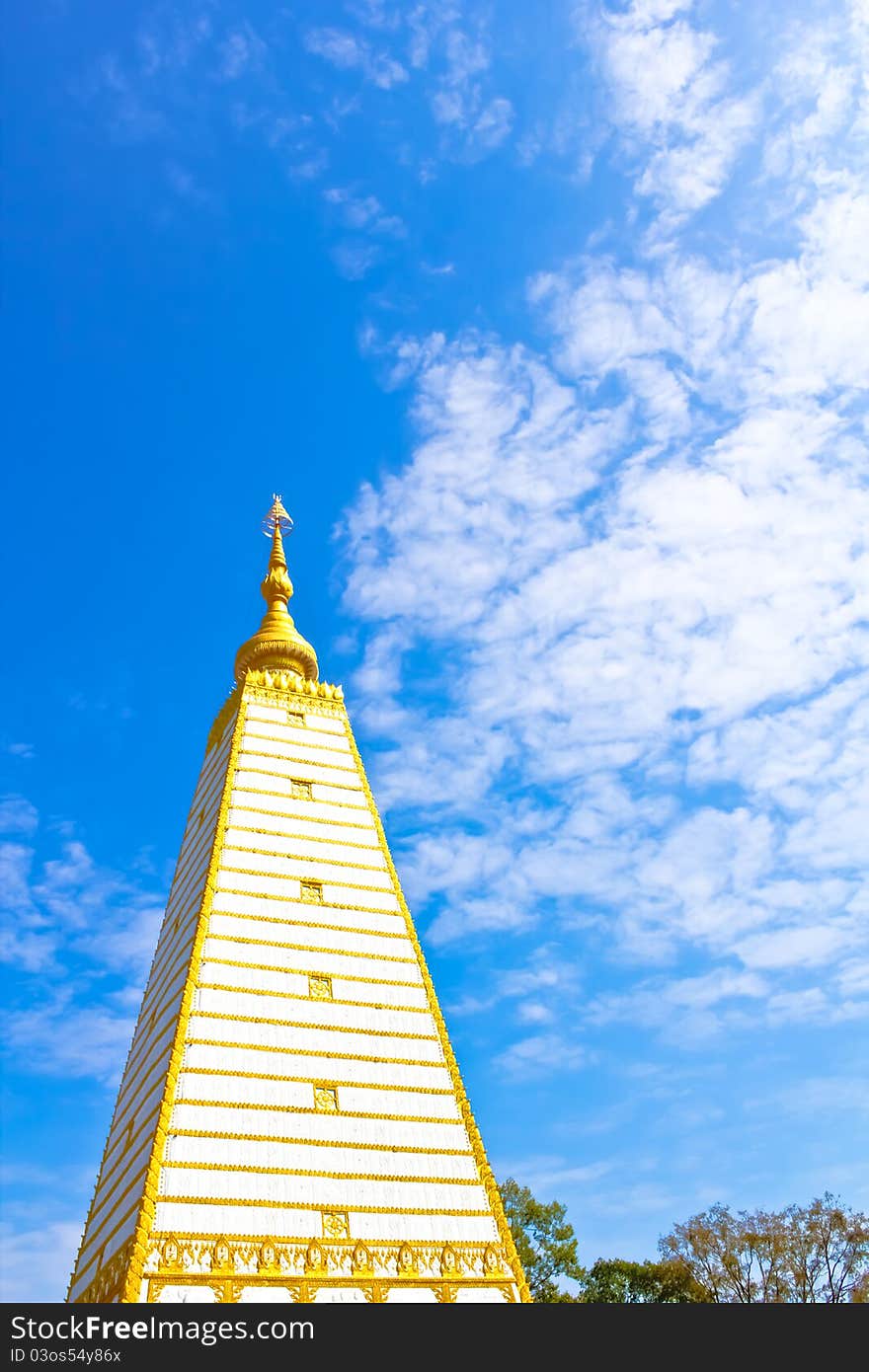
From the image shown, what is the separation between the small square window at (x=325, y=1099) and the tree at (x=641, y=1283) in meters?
21.5

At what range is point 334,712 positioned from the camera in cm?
2975

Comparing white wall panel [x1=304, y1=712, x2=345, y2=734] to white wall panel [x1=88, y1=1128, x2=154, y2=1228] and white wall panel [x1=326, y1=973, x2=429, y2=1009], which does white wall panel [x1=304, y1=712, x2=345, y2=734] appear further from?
white wall panel [x1=88, y1=1128, x2=154, y2=1228]

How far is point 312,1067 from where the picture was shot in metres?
18.5

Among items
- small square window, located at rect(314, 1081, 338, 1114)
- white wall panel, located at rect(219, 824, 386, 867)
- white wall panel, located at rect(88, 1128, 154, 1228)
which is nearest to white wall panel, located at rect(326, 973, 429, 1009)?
small square window, located at rect(314, 1081, 338, 1114)

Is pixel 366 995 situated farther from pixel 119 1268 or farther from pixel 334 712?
pixel 334 712

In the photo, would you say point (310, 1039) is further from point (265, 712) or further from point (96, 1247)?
point (265, 712)

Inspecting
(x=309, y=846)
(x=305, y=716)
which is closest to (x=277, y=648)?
(x=305, y=716)

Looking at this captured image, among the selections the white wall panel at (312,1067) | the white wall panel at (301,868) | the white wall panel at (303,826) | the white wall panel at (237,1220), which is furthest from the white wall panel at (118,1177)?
the white wall panel at (303,826)

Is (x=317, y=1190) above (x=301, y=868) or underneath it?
underneath

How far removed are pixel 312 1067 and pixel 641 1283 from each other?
959 inches

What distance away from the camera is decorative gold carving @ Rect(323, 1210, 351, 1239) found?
1589cm

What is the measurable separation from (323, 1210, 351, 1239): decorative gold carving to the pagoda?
3 centimetres

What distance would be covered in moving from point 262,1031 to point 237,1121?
6.96 ft

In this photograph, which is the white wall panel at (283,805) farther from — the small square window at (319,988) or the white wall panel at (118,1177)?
the white wall panel at (118,1177)
